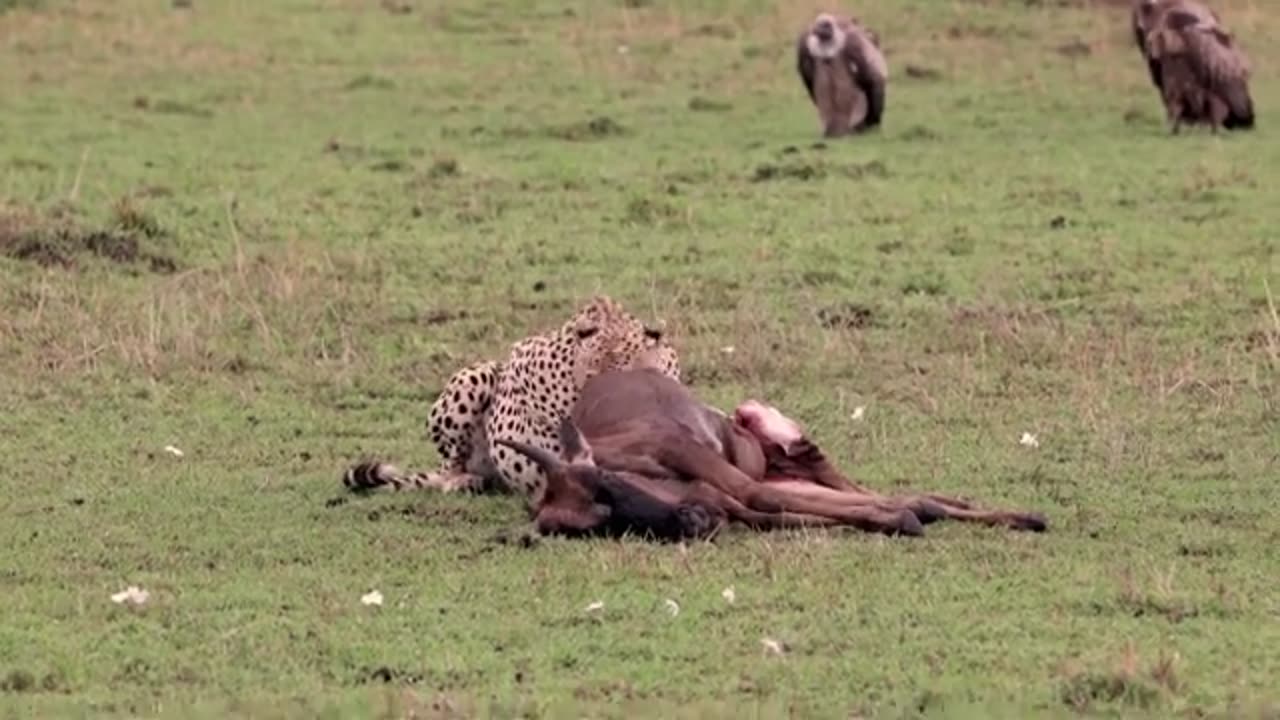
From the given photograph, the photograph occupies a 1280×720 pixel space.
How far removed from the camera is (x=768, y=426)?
860 cm

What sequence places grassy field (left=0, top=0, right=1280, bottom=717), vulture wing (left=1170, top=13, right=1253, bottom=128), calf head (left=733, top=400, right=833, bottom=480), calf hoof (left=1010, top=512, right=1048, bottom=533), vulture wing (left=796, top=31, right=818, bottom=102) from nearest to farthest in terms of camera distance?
grassy field (left=0, top=0, right=1280, bottom=717), calf hoof (left=1010, top=512, right=1048, bottom=533), calf head (left=733, top=400, right=833, bottom=480), vulture wing (left=1170, top=13, right=1253, bottom=128), vulture wing (left=796, top=31, right=818, bottom=102)

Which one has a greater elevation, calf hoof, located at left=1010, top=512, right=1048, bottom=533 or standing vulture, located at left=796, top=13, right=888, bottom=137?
calf hoof, located at left=1010, top=512, right=1048, bottom=533

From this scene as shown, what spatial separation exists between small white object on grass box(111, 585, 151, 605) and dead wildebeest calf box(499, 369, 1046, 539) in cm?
121

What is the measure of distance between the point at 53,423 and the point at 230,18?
14125 millimetres

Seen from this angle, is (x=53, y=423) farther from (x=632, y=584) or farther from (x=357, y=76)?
(x=357, y=76)

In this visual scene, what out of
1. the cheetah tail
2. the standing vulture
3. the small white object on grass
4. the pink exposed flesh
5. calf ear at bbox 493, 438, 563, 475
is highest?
calf ear at bbox 493, 438, 563, 475

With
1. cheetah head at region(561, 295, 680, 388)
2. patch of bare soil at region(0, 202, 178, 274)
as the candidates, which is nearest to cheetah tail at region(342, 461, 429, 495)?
cheetah head at region(561, 295, 680, 388)

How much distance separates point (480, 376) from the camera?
9.52 meters

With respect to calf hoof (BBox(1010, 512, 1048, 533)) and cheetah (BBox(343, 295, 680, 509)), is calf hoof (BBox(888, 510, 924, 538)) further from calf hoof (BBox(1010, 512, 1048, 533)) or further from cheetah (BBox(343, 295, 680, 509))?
cheetah (BBox(343, 295, 680, 509))

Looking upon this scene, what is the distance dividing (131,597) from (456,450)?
2.18 m

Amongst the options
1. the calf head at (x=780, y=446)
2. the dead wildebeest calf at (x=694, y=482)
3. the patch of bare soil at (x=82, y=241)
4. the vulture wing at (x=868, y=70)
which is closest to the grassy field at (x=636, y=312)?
the patch of bare soil at (x=82, y=241)

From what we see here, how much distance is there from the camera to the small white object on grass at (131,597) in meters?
7.34

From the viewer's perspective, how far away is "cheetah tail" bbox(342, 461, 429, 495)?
29.8 ft

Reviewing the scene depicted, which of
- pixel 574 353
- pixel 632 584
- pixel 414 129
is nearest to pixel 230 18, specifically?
pixel 414 129
